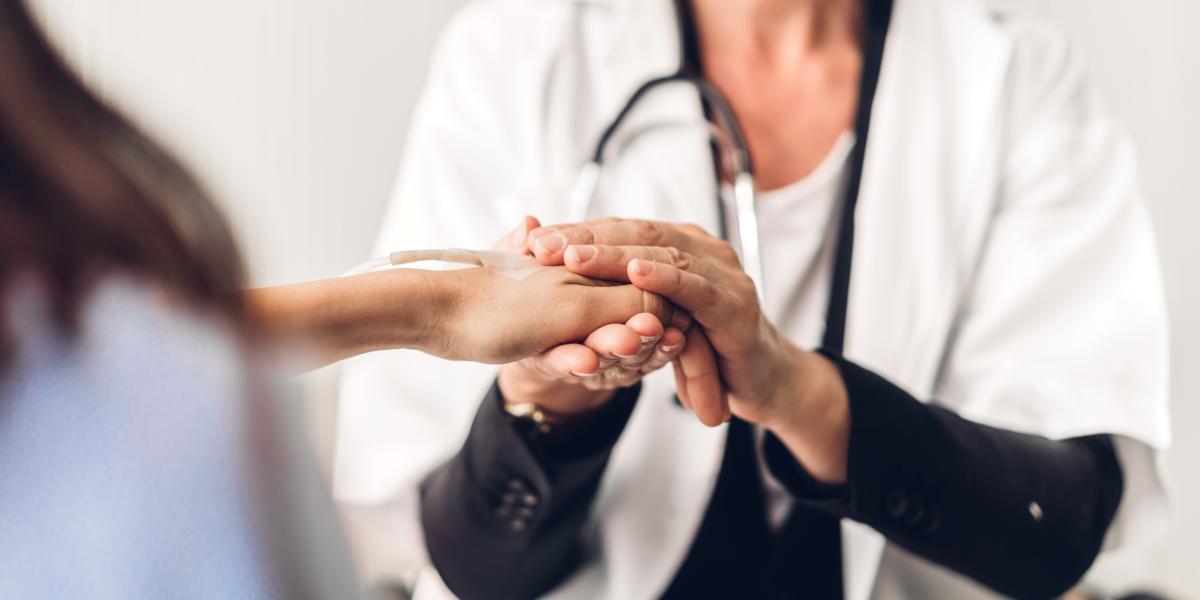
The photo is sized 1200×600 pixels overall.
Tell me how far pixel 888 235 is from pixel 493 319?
346 millimetres

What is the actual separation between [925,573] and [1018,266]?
22 cm

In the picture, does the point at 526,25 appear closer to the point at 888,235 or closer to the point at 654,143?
the point at 654,143

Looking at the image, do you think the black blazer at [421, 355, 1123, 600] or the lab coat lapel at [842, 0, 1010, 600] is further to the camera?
the lab coat lapel at [842, 0, 1010, 600]

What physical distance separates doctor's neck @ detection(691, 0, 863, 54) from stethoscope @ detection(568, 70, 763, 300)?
0.10 m

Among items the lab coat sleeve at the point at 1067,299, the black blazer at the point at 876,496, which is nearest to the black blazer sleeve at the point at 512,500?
the black blazer at the point at 876,496

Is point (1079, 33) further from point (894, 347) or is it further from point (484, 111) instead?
point (484, 111)

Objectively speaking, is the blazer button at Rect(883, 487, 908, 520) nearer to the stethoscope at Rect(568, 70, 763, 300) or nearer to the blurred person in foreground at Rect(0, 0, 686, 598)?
the stethoscope at Rect(568, 70, 763, 300)

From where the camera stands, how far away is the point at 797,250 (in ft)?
2.22

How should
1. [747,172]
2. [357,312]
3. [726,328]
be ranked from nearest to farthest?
[357,312], [726,328], [747,172]

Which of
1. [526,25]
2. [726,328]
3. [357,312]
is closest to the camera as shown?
[357,312]

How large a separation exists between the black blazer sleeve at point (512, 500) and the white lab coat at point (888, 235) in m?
0.05

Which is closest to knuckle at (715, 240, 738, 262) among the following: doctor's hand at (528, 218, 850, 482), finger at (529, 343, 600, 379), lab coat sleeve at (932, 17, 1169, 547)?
doctor's hand at (528, 218, 850, 482)

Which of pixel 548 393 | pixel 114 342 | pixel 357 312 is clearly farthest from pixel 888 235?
pixel 114 342

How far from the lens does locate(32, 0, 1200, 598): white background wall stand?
0.51 meters
